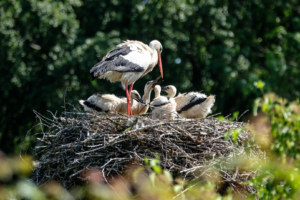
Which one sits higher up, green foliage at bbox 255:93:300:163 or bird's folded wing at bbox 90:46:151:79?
green foliage at bbox 255:93:300:163

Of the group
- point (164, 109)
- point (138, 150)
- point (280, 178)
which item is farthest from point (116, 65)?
point (280, 178)

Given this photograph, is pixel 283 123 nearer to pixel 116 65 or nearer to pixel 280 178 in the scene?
pixel 280 178

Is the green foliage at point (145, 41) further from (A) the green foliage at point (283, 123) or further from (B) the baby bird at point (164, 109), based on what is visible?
(A) the green foliage at point (283, 123)

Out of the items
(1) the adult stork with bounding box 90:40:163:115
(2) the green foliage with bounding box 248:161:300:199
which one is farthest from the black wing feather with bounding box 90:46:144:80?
(2) the green foliage with bounding box 248:161:300:199

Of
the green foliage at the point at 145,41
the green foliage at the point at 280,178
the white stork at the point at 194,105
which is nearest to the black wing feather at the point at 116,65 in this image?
the white stork at the point at 194,105

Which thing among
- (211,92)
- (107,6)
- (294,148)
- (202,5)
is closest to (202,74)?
(211,92)

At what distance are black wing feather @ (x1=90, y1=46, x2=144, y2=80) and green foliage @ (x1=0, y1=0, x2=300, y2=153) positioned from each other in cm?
410

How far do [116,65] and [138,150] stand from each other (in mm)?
1895

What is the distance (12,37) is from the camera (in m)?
11.2

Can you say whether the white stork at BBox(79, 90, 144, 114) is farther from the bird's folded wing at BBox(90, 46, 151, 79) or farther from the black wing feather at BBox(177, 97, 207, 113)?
the black wing feather at BBox(177, 97, 207, 113)

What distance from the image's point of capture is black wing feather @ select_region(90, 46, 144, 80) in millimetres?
6277

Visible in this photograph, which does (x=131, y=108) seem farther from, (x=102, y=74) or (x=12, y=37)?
(x=12, y=37)

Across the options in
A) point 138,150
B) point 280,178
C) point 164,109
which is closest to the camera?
point 280,178

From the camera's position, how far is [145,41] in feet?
36.7
